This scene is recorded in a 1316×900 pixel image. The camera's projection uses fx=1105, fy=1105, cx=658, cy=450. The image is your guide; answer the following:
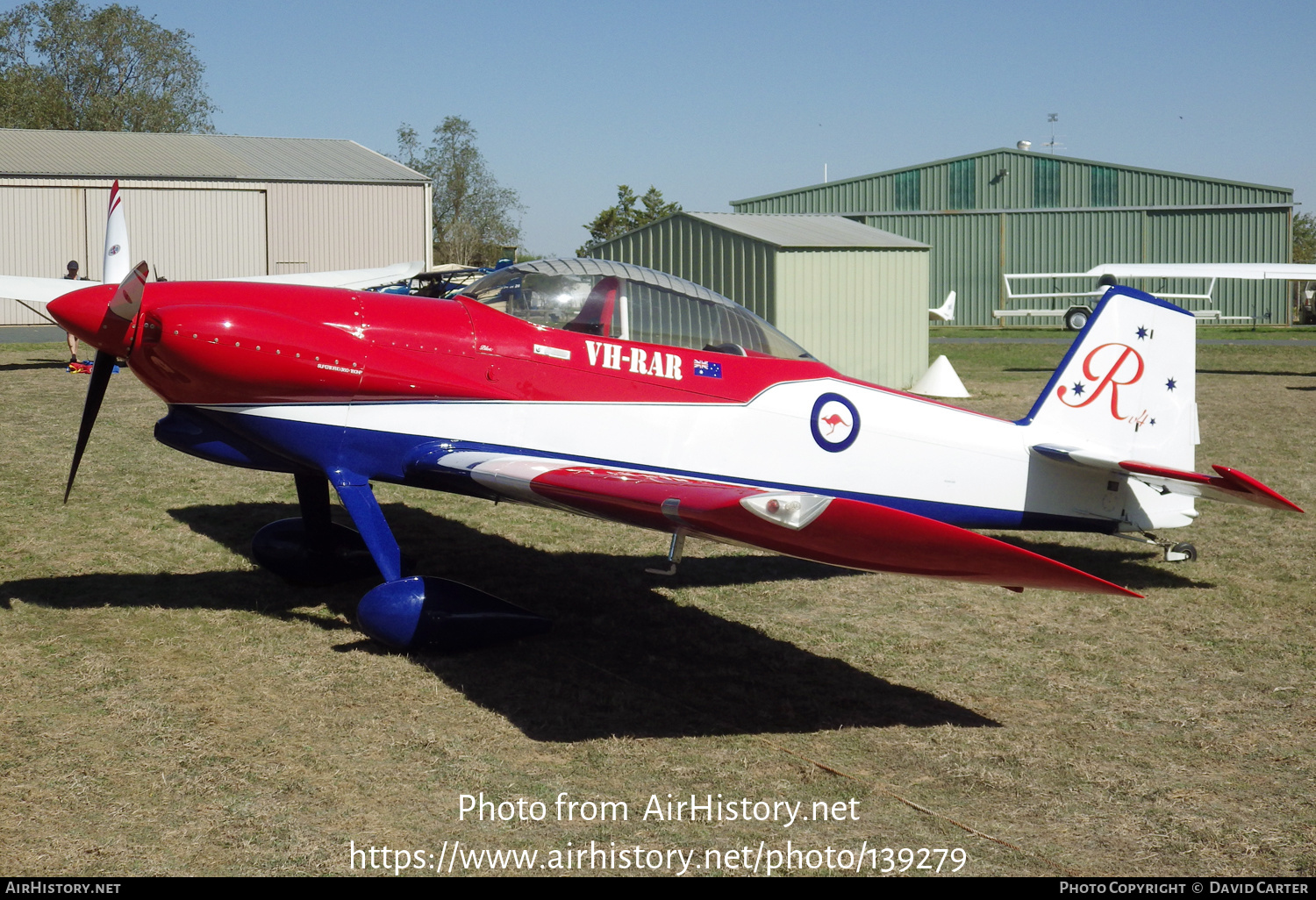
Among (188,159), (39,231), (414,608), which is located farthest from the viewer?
(188,159)

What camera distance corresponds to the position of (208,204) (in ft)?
111

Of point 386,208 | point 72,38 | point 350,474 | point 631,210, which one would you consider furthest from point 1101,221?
point 72,38

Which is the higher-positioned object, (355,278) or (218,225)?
A: (218,225)

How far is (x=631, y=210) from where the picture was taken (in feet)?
183

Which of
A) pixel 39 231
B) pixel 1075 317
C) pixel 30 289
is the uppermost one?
pixel 39 231

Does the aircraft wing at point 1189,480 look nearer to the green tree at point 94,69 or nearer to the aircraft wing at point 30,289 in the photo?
the aircraft wing at point 30,289

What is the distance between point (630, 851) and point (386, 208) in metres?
35.6

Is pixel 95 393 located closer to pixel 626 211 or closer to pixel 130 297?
pixel 130 297

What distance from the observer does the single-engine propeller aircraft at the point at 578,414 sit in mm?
5668

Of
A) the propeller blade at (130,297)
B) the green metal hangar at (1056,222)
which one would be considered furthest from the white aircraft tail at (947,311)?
the propeller blade at (130,297)

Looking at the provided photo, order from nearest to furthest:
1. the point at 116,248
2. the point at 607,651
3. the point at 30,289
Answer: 1. the point at 607,651
2. the point at 116,248
3. the point at 30,289

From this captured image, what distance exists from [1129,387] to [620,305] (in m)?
3.34

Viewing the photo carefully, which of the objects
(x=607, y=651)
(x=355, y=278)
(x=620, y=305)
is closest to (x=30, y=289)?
(x=355, y=278)

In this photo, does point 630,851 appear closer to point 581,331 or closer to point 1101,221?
point 581,331
